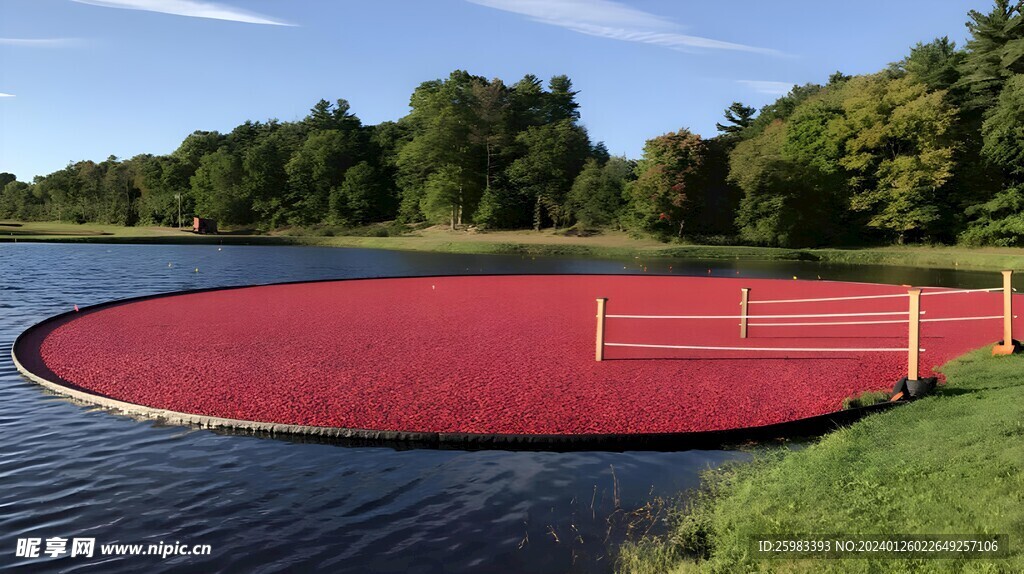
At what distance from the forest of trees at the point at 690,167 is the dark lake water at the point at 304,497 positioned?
63.5 metres

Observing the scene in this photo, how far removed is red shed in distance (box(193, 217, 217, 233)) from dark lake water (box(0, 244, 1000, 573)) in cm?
9840

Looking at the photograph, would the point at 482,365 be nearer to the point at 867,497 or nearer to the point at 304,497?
the point at 304,497

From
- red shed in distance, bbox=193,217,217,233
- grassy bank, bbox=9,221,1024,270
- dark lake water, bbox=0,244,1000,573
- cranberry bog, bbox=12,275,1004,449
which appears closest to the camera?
dark lake water, bbox=0,244,1000,573

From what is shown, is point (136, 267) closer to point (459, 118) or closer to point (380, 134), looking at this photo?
point (459, 118)

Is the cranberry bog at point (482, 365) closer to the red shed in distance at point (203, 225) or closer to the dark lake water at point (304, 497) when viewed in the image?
the dark lake water at point (304, 497)

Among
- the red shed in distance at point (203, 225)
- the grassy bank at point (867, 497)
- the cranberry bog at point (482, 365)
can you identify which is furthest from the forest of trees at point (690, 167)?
the grassy bank at point (867, 497)

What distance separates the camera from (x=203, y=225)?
101m

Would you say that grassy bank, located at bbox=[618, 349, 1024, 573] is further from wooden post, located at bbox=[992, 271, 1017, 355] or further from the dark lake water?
wooden post, located at bbox=[992, 271, 1017, 355]

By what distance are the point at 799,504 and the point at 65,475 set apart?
321 inches

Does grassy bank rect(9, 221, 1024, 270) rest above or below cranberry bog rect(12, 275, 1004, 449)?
above

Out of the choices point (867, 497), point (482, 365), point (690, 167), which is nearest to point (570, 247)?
point (690, 167)

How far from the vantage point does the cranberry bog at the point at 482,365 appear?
9.34 m

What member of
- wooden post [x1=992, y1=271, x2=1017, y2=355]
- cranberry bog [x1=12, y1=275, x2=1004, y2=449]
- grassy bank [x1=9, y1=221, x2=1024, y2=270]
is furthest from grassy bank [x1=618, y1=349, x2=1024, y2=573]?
grassy bank [x1=9, y1=221, x2=1024, y2=270]

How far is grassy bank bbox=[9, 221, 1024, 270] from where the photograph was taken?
179 ft
